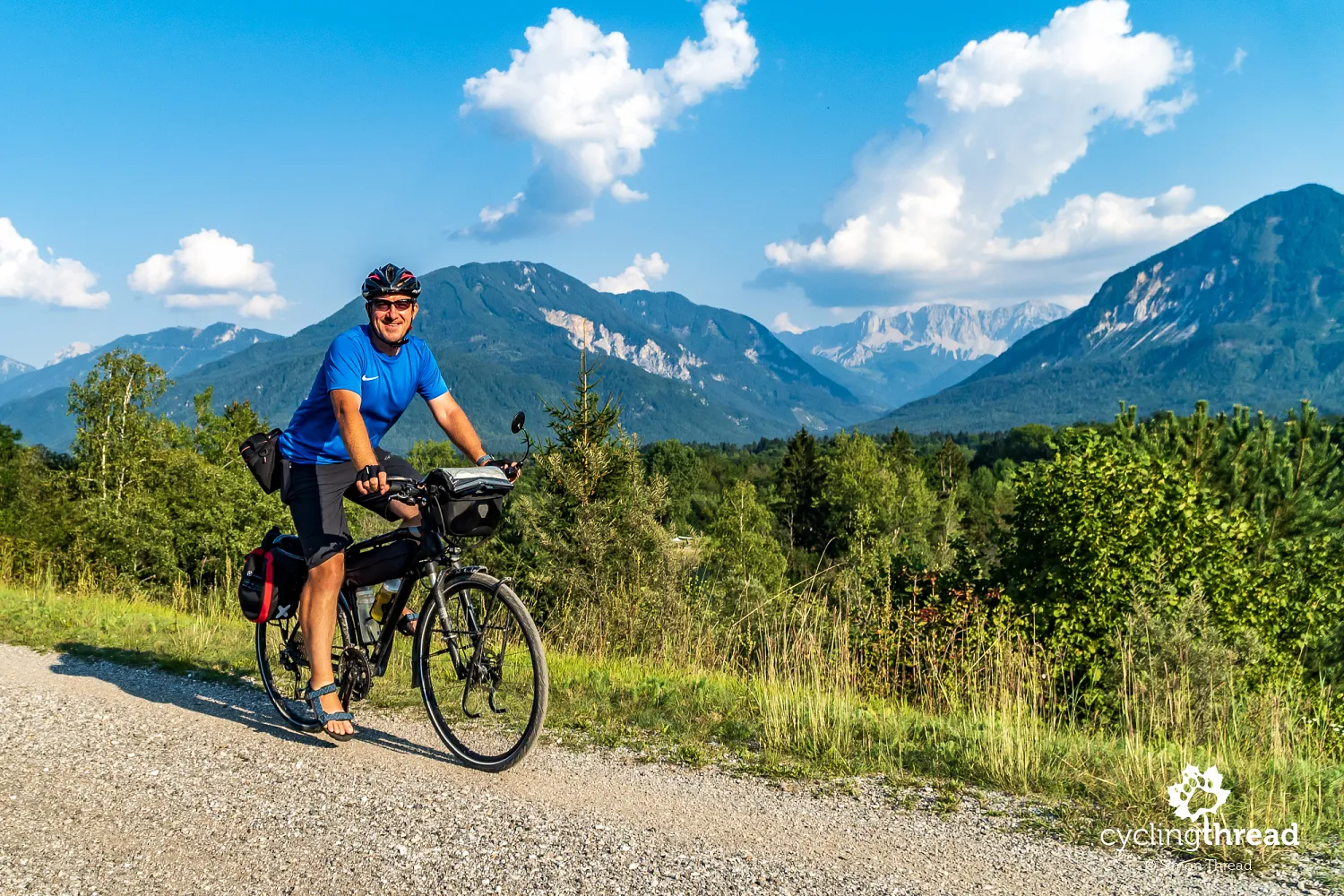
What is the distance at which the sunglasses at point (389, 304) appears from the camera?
15.4 ft

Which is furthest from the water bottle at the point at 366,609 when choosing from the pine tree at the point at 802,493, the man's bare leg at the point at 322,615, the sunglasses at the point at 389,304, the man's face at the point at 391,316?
the pine tree at the point at 802,493

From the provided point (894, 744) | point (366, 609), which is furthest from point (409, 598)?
point (894, 744)

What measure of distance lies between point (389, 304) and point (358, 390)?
520 millimetres

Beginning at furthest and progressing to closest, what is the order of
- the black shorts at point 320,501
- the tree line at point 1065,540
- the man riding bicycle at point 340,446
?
the tree line at point 1065,540 < the black shorts at point 320,501 < the man riding bicycle at point 340,446

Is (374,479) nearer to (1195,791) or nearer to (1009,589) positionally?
(1195,791)

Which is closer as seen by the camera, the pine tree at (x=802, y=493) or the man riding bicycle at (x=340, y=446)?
the man riding bicycle at (x=340, y=446)

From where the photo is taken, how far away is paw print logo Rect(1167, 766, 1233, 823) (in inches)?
142

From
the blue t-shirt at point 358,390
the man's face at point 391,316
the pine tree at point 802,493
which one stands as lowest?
the pine tree at point 802,493

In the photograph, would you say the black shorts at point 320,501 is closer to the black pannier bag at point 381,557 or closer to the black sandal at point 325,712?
the black pannier bag at point 381,557

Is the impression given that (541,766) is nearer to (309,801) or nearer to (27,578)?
(309,801)

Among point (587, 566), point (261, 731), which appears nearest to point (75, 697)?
point (261, 731)

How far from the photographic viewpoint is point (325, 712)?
15.6ft

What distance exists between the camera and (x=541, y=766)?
4363mm

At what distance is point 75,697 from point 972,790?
5.47 m
